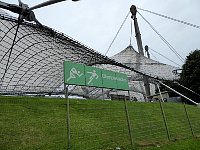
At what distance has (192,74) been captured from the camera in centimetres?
5012

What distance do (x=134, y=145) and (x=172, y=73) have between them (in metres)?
49.9

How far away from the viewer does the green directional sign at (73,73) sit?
10866 mm

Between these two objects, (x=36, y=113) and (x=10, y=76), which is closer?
(x=36, y=113)

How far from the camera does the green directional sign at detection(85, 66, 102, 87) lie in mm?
12484

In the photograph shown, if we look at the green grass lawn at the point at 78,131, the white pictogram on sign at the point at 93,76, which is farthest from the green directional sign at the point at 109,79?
the green grass lawn at the point at 78,131

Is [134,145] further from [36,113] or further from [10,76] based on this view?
[10,76]

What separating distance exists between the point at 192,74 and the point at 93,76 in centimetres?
4012

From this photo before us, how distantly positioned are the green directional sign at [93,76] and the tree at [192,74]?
3829 centimetres

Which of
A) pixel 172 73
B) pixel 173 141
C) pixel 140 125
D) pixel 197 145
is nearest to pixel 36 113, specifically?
pixel 140 125

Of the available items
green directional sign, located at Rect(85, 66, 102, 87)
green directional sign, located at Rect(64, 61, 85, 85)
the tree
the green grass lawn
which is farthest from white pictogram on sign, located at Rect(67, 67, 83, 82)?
the tree

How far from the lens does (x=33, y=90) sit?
42625 mm

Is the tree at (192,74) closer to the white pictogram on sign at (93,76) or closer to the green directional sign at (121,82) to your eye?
the green directional sign at (121,82)

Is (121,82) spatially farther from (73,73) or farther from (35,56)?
(35,56)

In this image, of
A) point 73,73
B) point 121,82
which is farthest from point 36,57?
point 73,73
